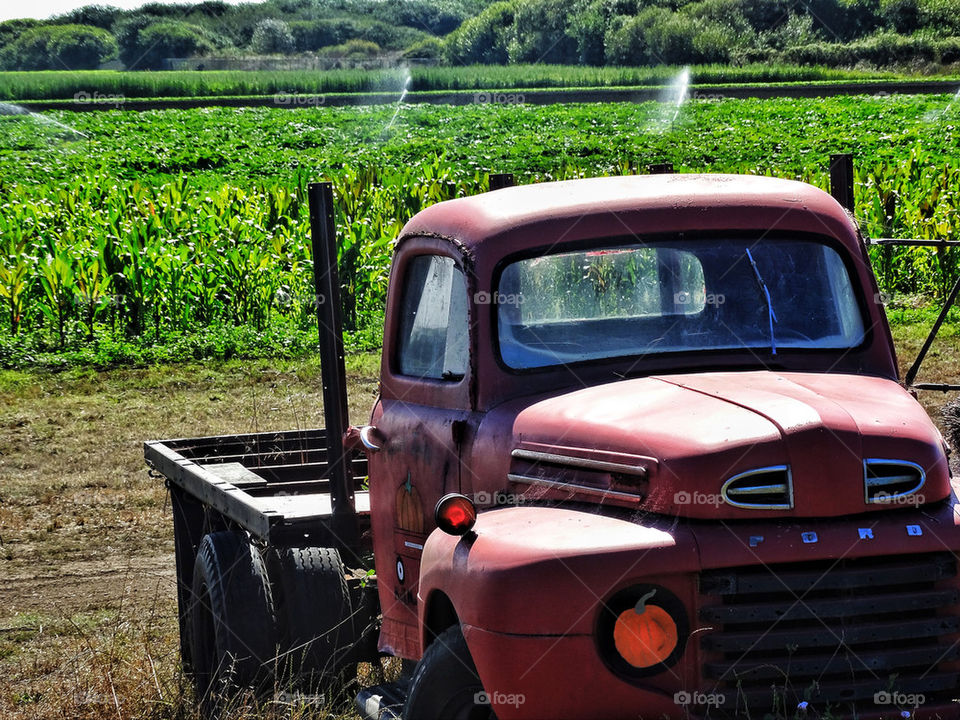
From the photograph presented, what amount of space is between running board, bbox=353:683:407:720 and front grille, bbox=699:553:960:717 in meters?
1.18

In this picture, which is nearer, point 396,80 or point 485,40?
point 396,80

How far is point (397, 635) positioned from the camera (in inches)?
191

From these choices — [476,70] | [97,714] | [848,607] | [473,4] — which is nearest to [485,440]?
[848,607]

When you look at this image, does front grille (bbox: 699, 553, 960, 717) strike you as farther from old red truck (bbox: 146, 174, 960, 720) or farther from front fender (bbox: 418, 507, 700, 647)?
front fender (bbox: 418, 507, 700, 647)

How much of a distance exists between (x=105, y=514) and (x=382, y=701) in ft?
19.0

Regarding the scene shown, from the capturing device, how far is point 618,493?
360 centimetres

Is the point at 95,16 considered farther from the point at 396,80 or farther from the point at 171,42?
the point at 396,80

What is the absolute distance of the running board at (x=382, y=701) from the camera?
4172mm

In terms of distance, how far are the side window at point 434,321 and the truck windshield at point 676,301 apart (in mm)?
205

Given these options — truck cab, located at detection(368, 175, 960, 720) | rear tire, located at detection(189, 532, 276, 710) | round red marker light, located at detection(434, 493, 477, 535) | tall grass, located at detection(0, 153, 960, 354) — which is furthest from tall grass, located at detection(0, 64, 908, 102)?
round red marker light, located at detection(434, 493, 477, 535)

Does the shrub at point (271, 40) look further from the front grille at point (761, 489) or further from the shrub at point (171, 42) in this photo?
the front grille at point (761, 489)

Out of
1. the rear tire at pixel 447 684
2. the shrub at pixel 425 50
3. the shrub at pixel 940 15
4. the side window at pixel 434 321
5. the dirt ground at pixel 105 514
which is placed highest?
the shrub at pixel 940 15

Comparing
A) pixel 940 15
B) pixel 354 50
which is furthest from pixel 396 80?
pixel 354 50

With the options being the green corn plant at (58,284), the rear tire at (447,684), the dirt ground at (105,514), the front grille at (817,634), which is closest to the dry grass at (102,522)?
the dirt ground at (105,514)
